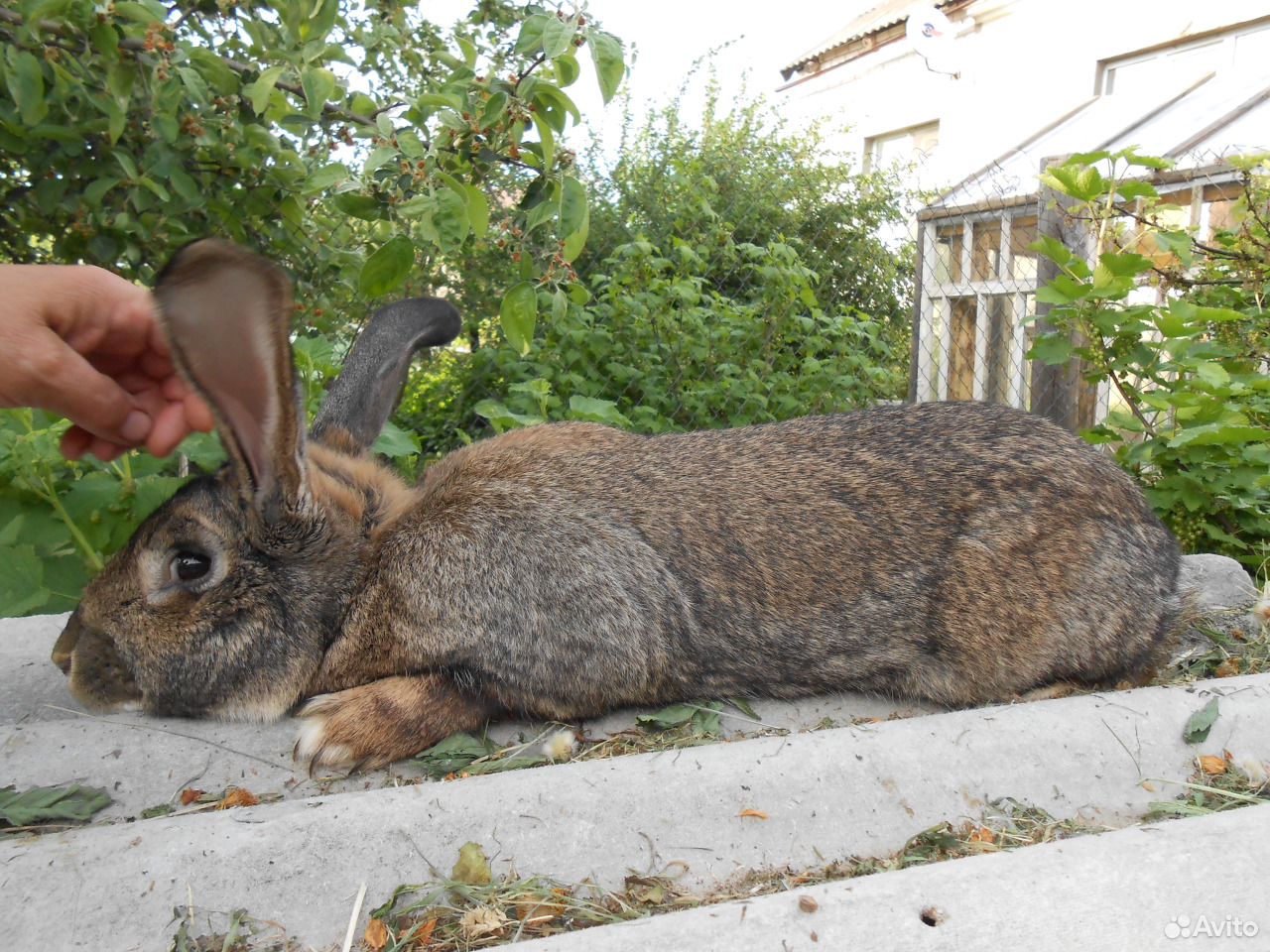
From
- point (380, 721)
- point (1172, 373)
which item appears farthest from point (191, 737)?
point (1172, 373)

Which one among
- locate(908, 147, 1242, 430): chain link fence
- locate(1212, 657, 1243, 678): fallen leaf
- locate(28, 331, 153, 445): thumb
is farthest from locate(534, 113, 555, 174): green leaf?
locate(908, 147, 1242, 430): chain link fence

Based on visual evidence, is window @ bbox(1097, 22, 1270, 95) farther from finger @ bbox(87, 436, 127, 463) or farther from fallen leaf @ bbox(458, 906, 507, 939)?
fallen leaf @ bbox(458, 906, 507, 939)

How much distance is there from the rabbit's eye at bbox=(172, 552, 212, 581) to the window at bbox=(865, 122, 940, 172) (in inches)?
566

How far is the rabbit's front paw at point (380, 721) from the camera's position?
2516 mm

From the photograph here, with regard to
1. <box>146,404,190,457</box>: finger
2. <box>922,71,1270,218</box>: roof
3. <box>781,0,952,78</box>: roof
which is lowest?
<box>146,404,190,457</box>: finger

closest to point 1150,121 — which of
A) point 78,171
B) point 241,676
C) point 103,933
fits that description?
point 78,171

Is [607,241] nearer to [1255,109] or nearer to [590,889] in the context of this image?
[1255,109]

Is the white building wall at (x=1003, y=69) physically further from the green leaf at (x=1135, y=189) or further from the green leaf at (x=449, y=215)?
the green leaf at (x=449, y=215)

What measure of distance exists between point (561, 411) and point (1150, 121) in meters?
8.57

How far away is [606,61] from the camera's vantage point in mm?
2777

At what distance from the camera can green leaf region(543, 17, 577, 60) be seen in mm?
2643

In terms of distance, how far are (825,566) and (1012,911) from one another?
55.7 inches

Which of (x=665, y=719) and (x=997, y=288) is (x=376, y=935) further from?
(x=997, y=288)

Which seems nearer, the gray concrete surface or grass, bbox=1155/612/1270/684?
grass, bbox=1155/612/1270/684
